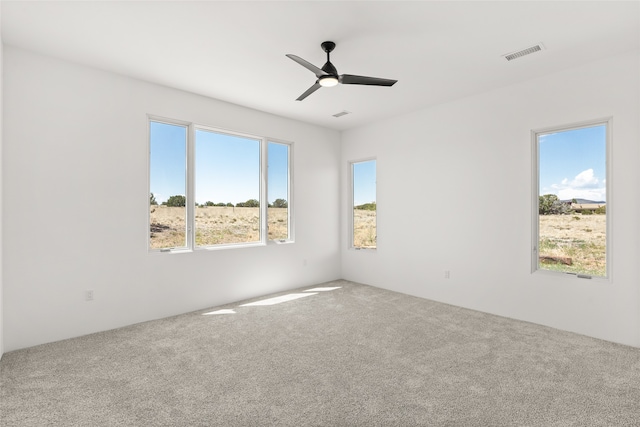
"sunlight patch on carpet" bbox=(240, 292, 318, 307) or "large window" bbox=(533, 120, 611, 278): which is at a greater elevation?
"large window" bbox=(533, 120, 611, 278)

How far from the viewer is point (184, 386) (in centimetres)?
247

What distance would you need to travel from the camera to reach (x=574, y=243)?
12.3 ft

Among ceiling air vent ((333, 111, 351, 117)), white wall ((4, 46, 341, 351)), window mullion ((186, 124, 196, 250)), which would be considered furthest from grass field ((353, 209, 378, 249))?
window mullion ((186, 124, 196, 250))

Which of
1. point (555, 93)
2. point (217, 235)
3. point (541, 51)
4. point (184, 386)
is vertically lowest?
point (184, 386)

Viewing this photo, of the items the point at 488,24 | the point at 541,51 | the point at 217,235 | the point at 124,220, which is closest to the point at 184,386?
the point at 124,220

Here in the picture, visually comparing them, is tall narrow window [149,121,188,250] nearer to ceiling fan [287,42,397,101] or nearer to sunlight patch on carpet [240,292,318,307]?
sunlight patch on carpet [240,292,318,307]

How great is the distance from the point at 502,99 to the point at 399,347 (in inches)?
131

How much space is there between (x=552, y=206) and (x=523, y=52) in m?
1.82

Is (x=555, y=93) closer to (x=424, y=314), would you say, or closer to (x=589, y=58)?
(x=589, y=58)

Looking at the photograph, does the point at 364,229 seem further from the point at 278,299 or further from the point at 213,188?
the point at 213,188

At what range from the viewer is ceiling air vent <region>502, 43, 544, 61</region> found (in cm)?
315

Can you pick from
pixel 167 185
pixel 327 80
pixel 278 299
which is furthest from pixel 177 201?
pixel 327 80

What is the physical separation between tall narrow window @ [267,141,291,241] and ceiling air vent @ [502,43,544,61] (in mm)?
3449

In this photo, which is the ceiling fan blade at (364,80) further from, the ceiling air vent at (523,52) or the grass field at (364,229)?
the grass field at (364,229)
